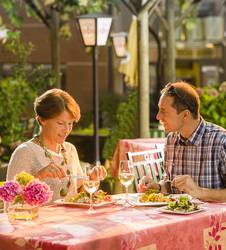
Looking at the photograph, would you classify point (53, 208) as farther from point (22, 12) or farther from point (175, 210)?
point (22, 12)

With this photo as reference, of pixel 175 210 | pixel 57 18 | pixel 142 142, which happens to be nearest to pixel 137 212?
pixel 175 210

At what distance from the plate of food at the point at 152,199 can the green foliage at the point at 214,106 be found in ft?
16.0

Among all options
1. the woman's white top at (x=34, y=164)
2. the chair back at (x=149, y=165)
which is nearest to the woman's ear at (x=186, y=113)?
the woman's white top at (x=34, y=164)

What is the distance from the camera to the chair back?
6176 millimetres

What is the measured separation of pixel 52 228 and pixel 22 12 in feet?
60.3

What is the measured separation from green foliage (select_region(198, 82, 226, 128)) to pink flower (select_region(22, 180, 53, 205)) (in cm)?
557

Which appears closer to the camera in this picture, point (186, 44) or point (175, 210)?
point (175, 210)

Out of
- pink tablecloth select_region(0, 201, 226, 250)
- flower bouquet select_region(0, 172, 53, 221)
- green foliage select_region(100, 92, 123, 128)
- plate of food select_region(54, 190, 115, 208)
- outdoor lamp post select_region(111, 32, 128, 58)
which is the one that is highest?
A: outdoor lamp post select_region(111, 32, 128, 58)

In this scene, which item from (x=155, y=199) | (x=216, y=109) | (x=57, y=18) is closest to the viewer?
(x=155, y=199)

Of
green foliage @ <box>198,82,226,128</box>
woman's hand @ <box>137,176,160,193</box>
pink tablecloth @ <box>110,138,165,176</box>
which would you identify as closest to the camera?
woman's hand @ <box>137,176,160,193</box>

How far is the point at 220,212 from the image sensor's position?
14.7 feet

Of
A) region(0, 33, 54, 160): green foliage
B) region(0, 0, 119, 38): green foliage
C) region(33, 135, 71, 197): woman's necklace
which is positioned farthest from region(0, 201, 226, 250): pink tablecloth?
region(0, 0, 119, 38): green foliage

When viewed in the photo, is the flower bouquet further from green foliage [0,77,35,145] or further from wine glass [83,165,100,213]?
green foliage [0,77,35,145]

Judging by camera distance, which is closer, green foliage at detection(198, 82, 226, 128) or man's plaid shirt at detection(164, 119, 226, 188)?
man's plaid shirt at detection(164, 119, 226, 188)
